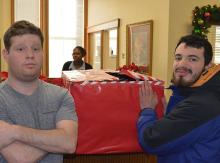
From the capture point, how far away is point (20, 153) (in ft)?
4.17

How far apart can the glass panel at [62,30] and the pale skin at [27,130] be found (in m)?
6.74

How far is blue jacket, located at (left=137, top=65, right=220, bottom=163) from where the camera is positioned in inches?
57.2

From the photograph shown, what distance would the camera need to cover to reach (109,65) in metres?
6.71

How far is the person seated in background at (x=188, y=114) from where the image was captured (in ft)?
4.78

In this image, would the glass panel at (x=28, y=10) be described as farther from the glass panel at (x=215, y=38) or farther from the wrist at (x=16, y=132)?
the wrist at (x=16, y=132)

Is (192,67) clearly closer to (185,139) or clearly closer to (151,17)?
(185,139)

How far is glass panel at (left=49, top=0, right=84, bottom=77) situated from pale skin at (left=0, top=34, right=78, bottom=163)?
265 inches

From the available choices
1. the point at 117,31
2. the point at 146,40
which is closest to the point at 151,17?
the point at 146,40

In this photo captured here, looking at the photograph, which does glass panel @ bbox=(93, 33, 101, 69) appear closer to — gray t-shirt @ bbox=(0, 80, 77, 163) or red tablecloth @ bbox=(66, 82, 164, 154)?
red tablecloth @ bbox=(66, 82, 164, 154)

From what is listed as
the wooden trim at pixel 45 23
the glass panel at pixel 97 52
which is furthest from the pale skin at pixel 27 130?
the wooden trim at pixel 45 23

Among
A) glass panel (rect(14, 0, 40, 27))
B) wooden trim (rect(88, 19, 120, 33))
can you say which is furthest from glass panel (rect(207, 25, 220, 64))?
glass panel (rect(14, 0, 40, 27))

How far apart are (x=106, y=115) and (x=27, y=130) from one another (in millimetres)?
476

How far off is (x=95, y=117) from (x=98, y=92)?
5.0 inches

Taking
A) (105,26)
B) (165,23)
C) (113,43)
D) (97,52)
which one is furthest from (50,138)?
(97,52)
